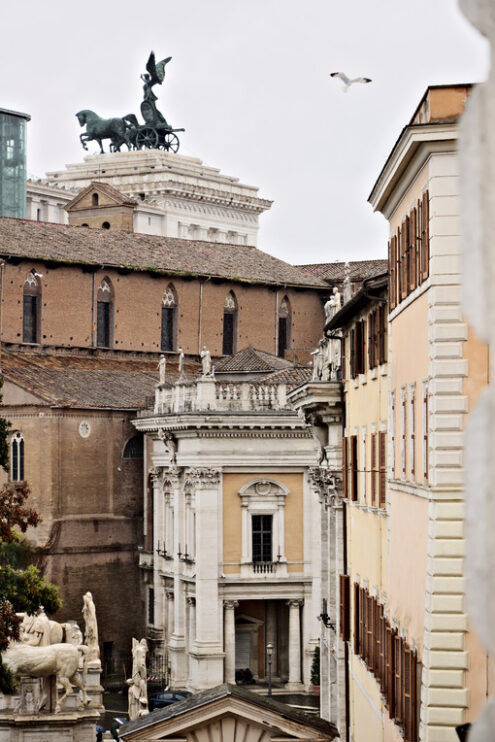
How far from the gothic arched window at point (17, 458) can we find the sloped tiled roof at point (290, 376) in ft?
30.4

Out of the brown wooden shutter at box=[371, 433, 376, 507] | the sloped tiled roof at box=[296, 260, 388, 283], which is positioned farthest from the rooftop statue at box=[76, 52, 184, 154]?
the brown wooden shutter at box=[371, 433, 376, 507]

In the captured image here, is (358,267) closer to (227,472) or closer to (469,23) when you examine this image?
(227,472)

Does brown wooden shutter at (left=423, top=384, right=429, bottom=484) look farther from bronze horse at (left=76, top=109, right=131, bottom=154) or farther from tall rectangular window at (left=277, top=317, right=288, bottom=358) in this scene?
bronze horse at (left=76, top=109, right=131, bottom=154)

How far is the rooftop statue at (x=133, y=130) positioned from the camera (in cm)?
11388

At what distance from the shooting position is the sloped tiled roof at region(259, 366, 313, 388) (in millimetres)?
61562

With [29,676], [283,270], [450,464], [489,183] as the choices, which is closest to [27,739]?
[29,676]

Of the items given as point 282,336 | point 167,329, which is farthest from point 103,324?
point 282,336

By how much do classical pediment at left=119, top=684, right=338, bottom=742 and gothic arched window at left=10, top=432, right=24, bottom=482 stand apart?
131 feet

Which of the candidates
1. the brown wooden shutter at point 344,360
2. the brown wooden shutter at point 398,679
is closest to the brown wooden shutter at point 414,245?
the brown wooden shutter at point 398,679

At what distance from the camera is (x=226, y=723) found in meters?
24.6

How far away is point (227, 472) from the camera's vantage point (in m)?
60.7

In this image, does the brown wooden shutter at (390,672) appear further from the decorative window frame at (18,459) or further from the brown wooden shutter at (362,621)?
the decorative window frame at (18,459)

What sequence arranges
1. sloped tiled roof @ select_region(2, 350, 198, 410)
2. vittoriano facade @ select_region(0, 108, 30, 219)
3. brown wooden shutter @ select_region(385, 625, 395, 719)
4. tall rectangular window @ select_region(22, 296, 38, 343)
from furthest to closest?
vittoriano facade @ select_region(0, 108, 30, 219) → tall rectangular window @ select_region(22, 296, 38, 343) → sloped tiled roof @ select_region(2, 350, 198, 410) → brown wooden shutter @ select_region(385, 625, 395, 719)

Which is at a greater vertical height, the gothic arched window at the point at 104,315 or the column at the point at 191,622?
the gothic arched window at the point at 104,315
